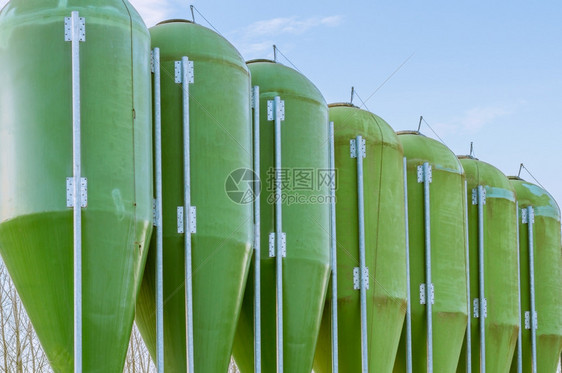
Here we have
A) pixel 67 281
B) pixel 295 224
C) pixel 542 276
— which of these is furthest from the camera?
pixel 542 276

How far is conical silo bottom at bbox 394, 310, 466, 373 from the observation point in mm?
15992

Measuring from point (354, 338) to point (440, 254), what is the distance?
2828 mm

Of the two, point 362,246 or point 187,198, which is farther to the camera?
point 362,246

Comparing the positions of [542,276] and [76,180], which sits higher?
[76,180]

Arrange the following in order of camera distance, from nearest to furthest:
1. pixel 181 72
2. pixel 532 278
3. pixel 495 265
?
pixel 181 72, pixel 495 265, pixel 532 278

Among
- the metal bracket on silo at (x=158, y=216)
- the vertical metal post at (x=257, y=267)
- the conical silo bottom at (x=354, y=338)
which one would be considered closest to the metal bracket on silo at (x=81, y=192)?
the metal bracket on silo at (x=158, y=216)

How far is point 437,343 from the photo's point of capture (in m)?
16.1

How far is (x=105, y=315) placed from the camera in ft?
34.1

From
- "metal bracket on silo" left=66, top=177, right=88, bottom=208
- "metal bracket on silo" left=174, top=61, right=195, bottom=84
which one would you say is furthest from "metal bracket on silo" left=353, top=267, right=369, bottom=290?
"metal bracket on silo" left=66, top=177, right=88, bottom=208

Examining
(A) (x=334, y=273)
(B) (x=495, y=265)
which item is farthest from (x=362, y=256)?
(B) (x=495, y=265)

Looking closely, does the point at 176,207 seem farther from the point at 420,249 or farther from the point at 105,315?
the point at 420,249

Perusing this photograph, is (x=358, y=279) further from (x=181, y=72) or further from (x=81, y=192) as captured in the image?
(x=81, y=192)

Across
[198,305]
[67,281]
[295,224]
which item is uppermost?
[295,224]

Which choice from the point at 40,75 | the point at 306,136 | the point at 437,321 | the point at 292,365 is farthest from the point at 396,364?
the point at 40,75
